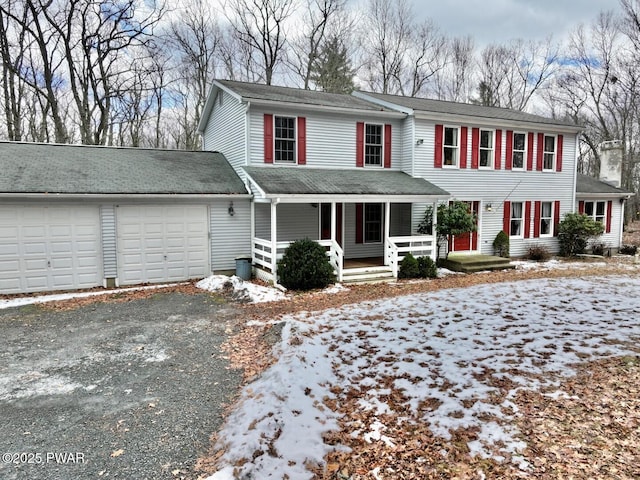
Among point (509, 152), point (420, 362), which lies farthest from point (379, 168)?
point (420, 362)

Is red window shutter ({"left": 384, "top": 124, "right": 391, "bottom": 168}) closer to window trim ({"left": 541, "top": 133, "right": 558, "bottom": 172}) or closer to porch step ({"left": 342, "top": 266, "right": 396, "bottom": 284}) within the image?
porch step ({"left": 342, "top": 266, "right": 396, "bottom": 284})

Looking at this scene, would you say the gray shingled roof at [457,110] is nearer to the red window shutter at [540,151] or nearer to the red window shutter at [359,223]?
the red window shutter at [540,151]

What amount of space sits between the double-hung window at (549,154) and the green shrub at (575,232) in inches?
83.4

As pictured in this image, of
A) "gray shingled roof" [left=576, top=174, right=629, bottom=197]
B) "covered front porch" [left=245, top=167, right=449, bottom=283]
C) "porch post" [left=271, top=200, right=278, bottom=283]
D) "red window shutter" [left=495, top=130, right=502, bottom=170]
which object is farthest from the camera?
"gray shingled roof" [left=576, top=174, right=629, bottom=197]

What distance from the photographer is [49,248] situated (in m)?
10.5

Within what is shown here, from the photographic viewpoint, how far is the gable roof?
17.6 metres

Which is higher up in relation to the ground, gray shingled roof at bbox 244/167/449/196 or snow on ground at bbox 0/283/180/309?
gray shingled roof at bbox 244/167/449/196

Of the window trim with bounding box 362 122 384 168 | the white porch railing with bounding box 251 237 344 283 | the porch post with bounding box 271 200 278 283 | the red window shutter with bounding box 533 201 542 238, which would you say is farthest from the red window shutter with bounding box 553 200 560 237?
the porch post with bounding box 271 200 278 283

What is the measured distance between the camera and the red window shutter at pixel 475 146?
1502 cm

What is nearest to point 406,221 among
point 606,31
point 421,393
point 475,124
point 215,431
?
point 475,124

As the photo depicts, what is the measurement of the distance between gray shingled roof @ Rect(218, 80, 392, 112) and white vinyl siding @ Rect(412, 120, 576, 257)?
2.38 metres

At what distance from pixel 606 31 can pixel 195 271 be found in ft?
100

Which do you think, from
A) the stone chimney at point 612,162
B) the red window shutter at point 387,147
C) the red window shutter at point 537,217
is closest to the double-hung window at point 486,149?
the red window shutter at point 537,217

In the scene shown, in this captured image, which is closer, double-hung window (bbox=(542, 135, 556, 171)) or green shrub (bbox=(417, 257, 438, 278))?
green shrub (bbox=(417, 257, 438, 278))
